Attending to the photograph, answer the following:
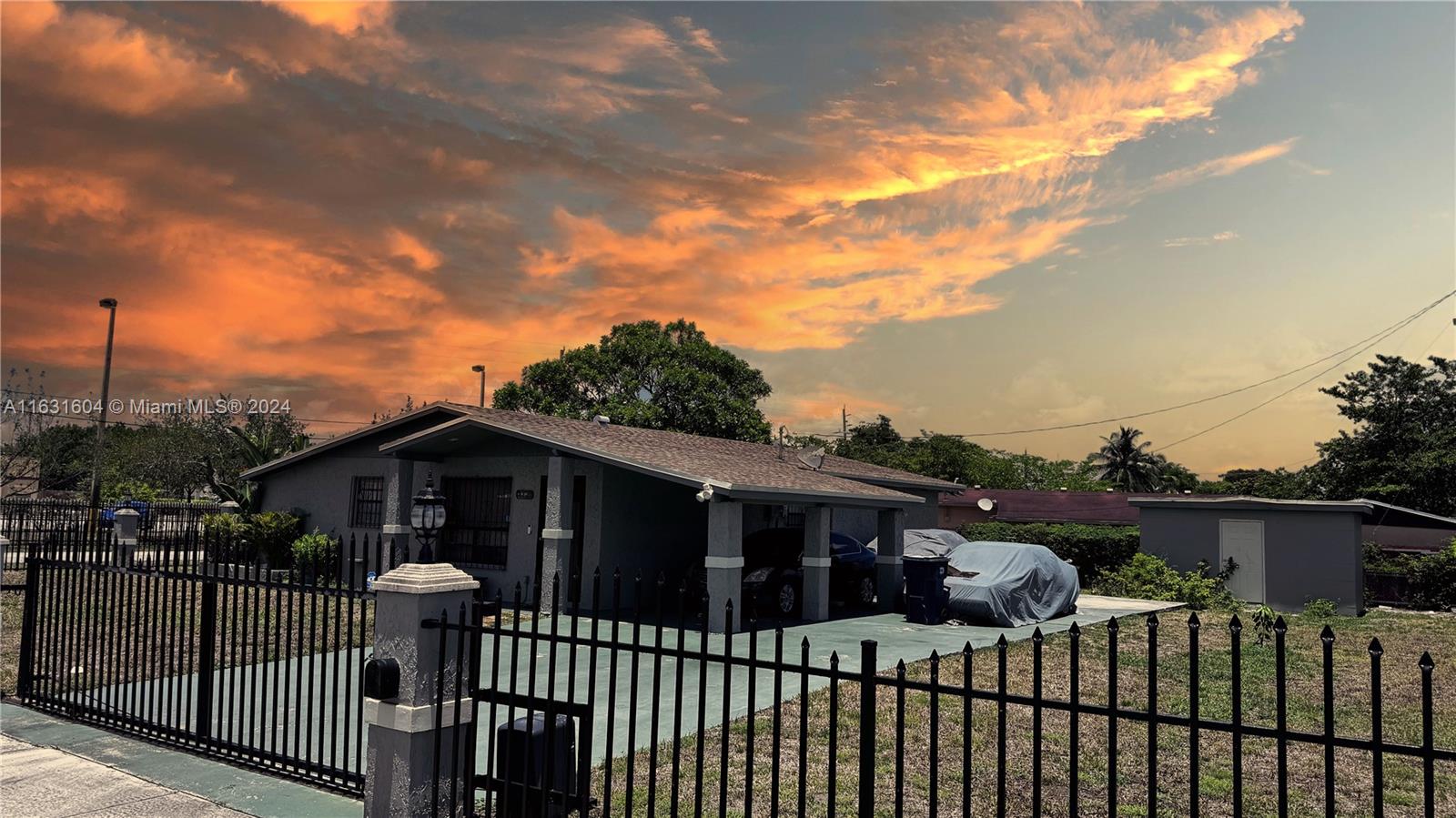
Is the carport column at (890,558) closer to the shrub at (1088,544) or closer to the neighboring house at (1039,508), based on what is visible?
the shrub at (1088,544)

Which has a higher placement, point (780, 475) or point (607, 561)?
point (780, 475)

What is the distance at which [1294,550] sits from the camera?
24422mm

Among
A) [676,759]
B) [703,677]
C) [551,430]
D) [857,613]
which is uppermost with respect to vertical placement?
[551,430]

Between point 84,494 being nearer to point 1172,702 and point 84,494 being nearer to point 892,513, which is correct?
point 892,513

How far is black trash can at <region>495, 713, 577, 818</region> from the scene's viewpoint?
571 centimetres

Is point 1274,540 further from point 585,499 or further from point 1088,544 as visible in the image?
point 585,499

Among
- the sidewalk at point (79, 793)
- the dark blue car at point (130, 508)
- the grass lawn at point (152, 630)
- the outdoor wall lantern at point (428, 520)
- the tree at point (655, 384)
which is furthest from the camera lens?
the tree at point (655, 384)

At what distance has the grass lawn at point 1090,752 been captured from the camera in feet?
23.7

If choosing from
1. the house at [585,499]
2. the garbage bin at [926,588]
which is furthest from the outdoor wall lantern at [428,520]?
the garbage bin at [926,588]

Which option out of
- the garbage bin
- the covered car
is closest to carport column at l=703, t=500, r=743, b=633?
the garbage bin

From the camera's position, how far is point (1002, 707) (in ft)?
13.1

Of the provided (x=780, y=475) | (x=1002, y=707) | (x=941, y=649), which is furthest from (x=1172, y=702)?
(x=780, y=475)

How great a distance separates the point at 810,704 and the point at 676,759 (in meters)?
5.88

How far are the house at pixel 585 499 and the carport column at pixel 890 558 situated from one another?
0.09 feet
